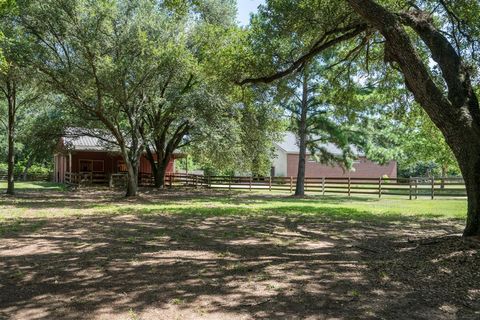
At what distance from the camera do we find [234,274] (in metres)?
5.85

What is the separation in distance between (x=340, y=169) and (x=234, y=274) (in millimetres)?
40375

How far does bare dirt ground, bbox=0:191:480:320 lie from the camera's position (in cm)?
446

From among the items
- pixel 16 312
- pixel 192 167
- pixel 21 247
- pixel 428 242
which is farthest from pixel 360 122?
pixel 192 167

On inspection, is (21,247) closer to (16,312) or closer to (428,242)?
(16,312)

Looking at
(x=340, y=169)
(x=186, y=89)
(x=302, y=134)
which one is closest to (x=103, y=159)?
(x=186, y=89)

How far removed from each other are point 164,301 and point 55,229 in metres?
6.36

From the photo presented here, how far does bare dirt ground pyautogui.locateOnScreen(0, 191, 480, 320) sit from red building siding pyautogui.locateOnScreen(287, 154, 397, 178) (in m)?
32.7

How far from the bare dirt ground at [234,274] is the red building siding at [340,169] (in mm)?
32715

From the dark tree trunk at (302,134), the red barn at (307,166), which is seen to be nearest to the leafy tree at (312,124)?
the dark tree trunk at (302,134)

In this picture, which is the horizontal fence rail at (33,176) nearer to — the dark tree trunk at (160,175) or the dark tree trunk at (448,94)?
the dark tree trunk at (160,175)

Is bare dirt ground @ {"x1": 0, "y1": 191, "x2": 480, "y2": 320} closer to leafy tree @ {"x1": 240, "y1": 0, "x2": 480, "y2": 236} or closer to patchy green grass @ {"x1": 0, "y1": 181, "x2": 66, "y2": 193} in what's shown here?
leafy tree @ {"x1": 240, "y1": 0, "x2": 480, "y2": 236}

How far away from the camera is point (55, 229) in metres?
10.0

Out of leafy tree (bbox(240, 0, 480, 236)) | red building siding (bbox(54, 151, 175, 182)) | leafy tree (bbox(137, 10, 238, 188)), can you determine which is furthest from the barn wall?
leafy tree (bbox(240, 0, 480, 236))

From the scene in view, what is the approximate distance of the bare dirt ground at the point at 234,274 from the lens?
446 centimetres
